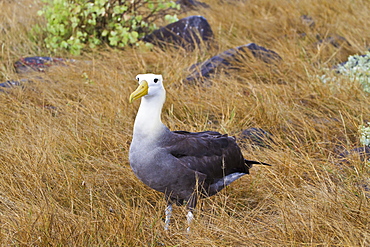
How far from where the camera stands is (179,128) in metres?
4.09

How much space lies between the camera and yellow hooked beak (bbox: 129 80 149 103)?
2.65 m

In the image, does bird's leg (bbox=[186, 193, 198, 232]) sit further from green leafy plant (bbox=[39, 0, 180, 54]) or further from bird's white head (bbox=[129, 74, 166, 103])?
green leafy plant (bbox=[39, 0, 180, 54])

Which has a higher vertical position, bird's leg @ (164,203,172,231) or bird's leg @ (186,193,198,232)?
bird's leg @ (186,193,198,232)

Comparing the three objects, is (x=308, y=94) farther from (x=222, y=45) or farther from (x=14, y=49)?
(x=14, y=49)

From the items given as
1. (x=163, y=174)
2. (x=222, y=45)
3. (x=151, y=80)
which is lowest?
(x=222, y=45)

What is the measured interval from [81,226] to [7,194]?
2.32 feet

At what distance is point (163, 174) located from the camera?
8.91 ft

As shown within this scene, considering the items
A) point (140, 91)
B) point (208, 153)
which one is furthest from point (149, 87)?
point (208, 153)

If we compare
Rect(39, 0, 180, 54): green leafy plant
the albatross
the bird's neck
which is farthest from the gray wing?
Rect(39, 0, 180, 54): green leafy plant

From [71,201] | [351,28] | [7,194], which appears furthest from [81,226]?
[351,28]

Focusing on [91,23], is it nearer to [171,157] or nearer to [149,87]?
[149,87]

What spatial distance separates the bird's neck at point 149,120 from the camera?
2727 millimetres

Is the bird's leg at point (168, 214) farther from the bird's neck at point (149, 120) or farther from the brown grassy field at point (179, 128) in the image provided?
the bird's neck at point (149, 120)

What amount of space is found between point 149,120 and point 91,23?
386 centimetres
